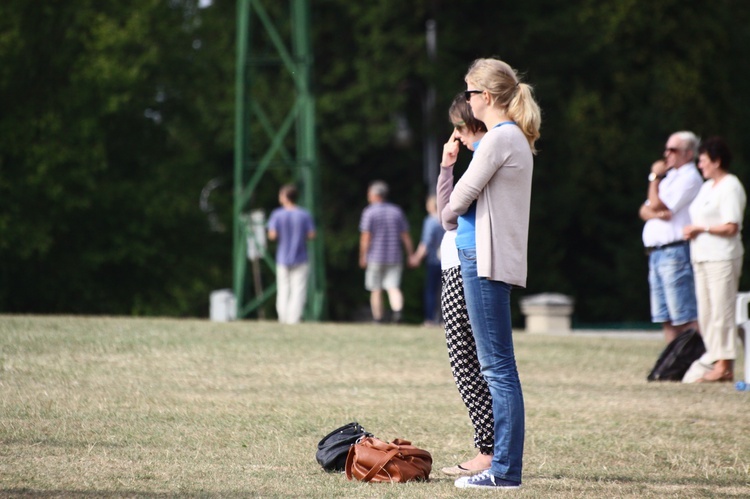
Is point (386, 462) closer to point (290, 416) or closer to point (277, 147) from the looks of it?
point (290, 416)

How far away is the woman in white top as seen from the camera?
10383 mm

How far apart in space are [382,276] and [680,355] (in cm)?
865

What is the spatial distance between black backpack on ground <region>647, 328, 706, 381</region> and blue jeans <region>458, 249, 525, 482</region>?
17.7 ft


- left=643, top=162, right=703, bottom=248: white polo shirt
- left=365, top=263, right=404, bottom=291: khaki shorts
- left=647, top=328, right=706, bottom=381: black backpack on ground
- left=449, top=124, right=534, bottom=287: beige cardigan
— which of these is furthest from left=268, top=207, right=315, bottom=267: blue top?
left=449, top=124, right=534, bottom=287: beige cardigan

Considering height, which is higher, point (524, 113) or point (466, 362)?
point (524, 113)

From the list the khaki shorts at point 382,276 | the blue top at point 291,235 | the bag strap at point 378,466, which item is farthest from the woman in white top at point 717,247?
the khaki shorts at point 382,276

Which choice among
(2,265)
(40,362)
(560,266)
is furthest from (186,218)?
(40,362)

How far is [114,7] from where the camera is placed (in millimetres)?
38625

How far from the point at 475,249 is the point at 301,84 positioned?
55.5 ft

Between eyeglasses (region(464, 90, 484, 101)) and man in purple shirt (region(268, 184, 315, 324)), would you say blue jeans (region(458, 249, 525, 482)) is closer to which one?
eyeglasses (region(464, 90, 484, 101))

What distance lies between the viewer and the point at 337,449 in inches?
252

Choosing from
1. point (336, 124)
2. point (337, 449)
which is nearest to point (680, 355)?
point (337, 449)

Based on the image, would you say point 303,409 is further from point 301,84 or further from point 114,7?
point 114,7

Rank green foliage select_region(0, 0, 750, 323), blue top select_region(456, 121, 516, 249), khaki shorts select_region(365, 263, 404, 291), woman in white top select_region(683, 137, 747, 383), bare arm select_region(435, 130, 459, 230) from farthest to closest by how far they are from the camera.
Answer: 1. green foliage select_region(0, 0, 750, 323)
2. khaki shorts select_region(365, 263, 404, 291)
3. woman in white top select_region(683, 137, 747, 383)
4. bare arm select_region(435, 130, 459, 230)
5. blue top select_region(456, 121, 516, 249)
